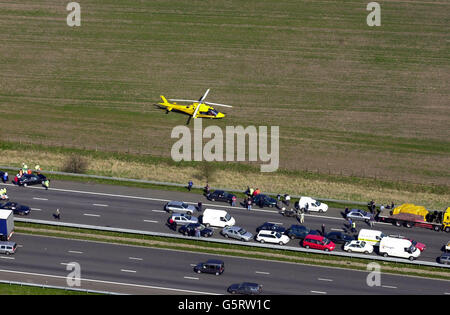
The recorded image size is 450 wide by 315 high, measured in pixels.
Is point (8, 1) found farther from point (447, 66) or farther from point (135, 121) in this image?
point (447, 66)

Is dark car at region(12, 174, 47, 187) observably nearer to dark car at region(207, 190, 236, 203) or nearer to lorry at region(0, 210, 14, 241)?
lorry at region(0, 210, 14, 241)

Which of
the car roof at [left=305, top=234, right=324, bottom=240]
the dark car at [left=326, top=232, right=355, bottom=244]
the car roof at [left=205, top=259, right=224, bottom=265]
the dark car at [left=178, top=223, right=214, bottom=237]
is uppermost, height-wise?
the dark car at [left=178, top=223, right=214, bottom=237]

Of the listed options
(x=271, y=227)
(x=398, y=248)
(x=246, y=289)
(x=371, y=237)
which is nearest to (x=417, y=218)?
(x=371, y=237)

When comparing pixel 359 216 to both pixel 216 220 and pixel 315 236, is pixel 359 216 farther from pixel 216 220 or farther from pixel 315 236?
pixel 216 220

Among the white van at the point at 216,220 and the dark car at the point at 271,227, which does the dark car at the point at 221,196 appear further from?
the dark car at the point at 271,227

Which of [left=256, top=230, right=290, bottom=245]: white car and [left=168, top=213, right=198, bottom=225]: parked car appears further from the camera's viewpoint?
[left=168, top=213, right=198, bottom=225]: parked car

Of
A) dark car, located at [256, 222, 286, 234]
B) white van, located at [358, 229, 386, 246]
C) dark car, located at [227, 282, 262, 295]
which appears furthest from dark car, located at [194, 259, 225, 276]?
white van, located at [358, 229, 386, 246]

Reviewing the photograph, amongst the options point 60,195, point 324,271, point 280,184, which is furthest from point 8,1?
point 324,271
